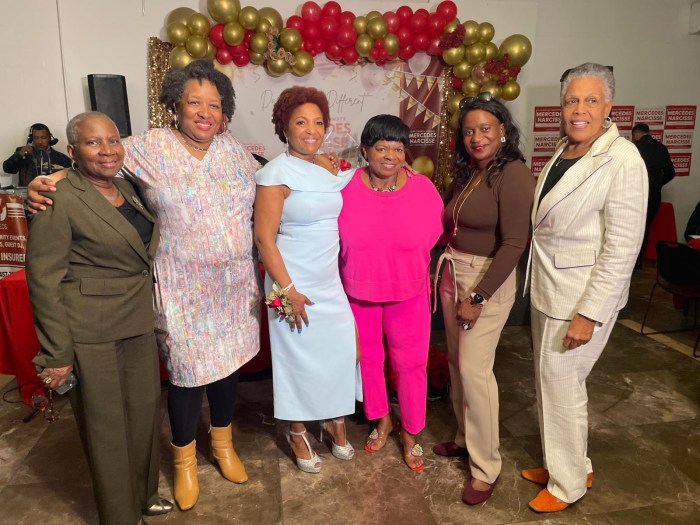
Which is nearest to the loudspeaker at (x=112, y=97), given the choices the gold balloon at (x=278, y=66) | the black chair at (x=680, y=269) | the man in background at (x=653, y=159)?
the gold balloon at (x=278, y=66)

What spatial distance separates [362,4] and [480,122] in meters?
4.06

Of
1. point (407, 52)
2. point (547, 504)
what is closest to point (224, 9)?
point (407, 52)

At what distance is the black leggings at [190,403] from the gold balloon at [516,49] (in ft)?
14.9

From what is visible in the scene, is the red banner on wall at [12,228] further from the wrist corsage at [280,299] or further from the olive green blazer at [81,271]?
the wrist corsage at [280,299]

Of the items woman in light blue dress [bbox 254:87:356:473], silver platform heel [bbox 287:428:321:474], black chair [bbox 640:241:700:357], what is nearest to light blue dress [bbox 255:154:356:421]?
woman in light blue dress [bbox 254:87:356:473]

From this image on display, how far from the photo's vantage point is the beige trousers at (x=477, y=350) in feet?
6.93

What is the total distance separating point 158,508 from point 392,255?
56.2 inches

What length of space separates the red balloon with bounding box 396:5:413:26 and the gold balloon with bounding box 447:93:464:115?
0.91 metres

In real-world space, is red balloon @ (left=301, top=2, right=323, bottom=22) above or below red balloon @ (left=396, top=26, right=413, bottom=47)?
above

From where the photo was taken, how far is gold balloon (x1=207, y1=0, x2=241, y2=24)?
15.2ft

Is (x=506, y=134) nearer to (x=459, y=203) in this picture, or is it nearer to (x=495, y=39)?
(x=459, y=203)

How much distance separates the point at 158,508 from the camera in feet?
6.98

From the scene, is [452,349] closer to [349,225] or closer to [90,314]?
[349,225]

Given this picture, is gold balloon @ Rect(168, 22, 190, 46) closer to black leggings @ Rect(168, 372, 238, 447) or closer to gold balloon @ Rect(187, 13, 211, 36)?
gold balloon @ Rect(187, 13, 211, 36)
